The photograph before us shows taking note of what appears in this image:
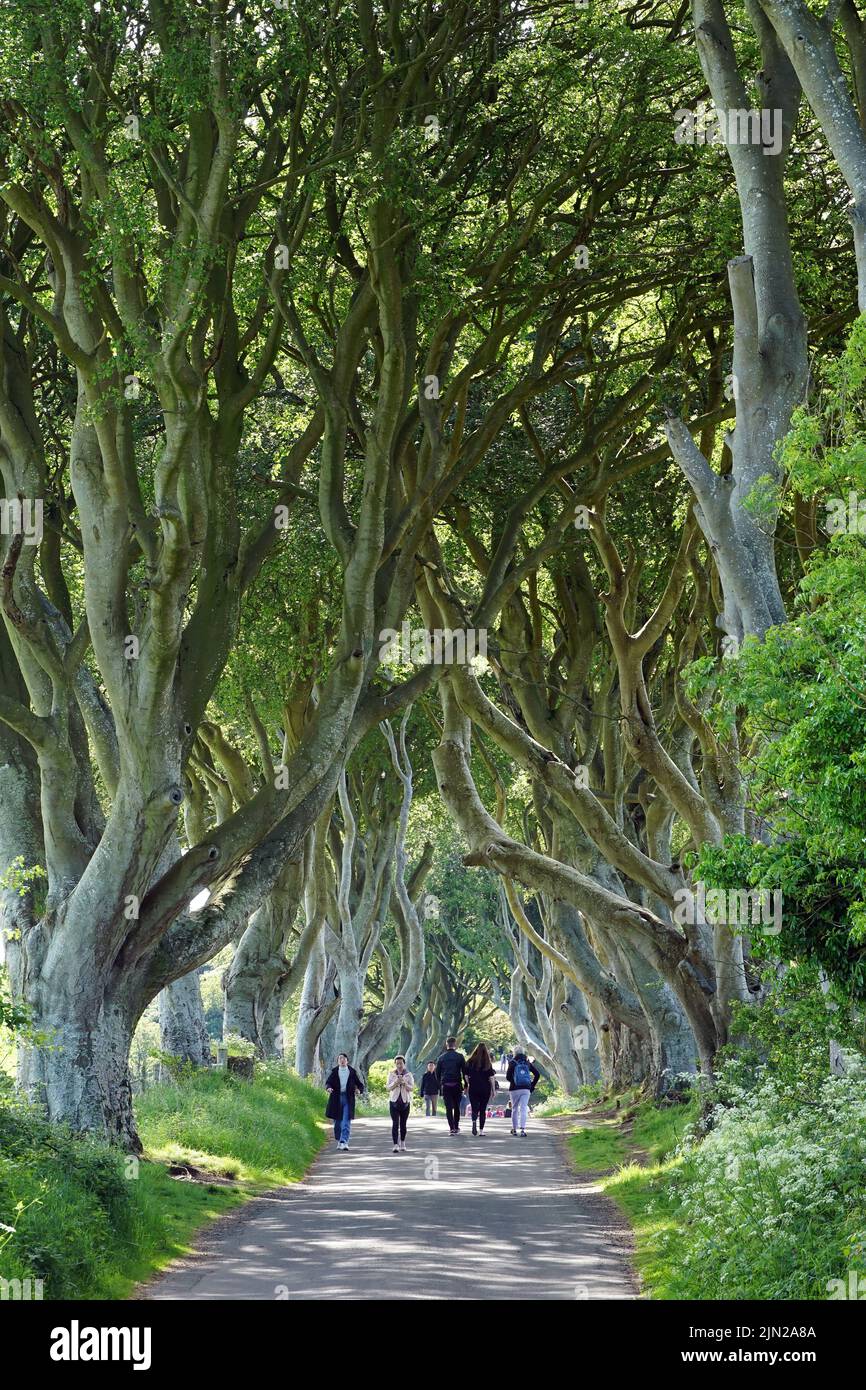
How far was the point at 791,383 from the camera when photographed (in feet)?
38.5

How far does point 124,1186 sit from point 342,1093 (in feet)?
34.3

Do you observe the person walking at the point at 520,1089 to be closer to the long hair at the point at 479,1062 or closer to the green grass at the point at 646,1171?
the long hair at the point at 479,1062

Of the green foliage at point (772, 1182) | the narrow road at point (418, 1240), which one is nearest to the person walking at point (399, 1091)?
the narrow road at point (418, 1240)

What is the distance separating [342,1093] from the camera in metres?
21.7

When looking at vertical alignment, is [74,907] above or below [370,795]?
below

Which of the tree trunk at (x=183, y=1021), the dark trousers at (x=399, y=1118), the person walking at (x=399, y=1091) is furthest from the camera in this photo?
the dark trousers at (x=399, y=1118)

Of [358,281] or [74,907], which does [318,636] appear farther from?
[74,907]

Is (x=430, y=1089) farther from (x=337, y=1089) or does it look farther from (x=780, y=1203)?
(x=780, y=1203)

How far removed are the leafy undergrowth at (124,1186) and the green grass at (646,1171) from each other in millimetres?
3613

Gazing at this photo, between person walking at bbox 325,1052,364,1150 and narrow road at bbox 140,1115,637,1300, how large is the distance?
142 centimetres

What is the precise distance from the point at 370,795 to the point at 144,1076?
41.2ft

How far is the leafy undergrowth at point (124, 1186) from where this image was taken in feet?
29.4

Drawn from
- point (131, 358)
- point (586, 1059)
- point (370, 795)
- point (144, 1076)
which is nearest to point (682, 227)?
point (131, 358)
